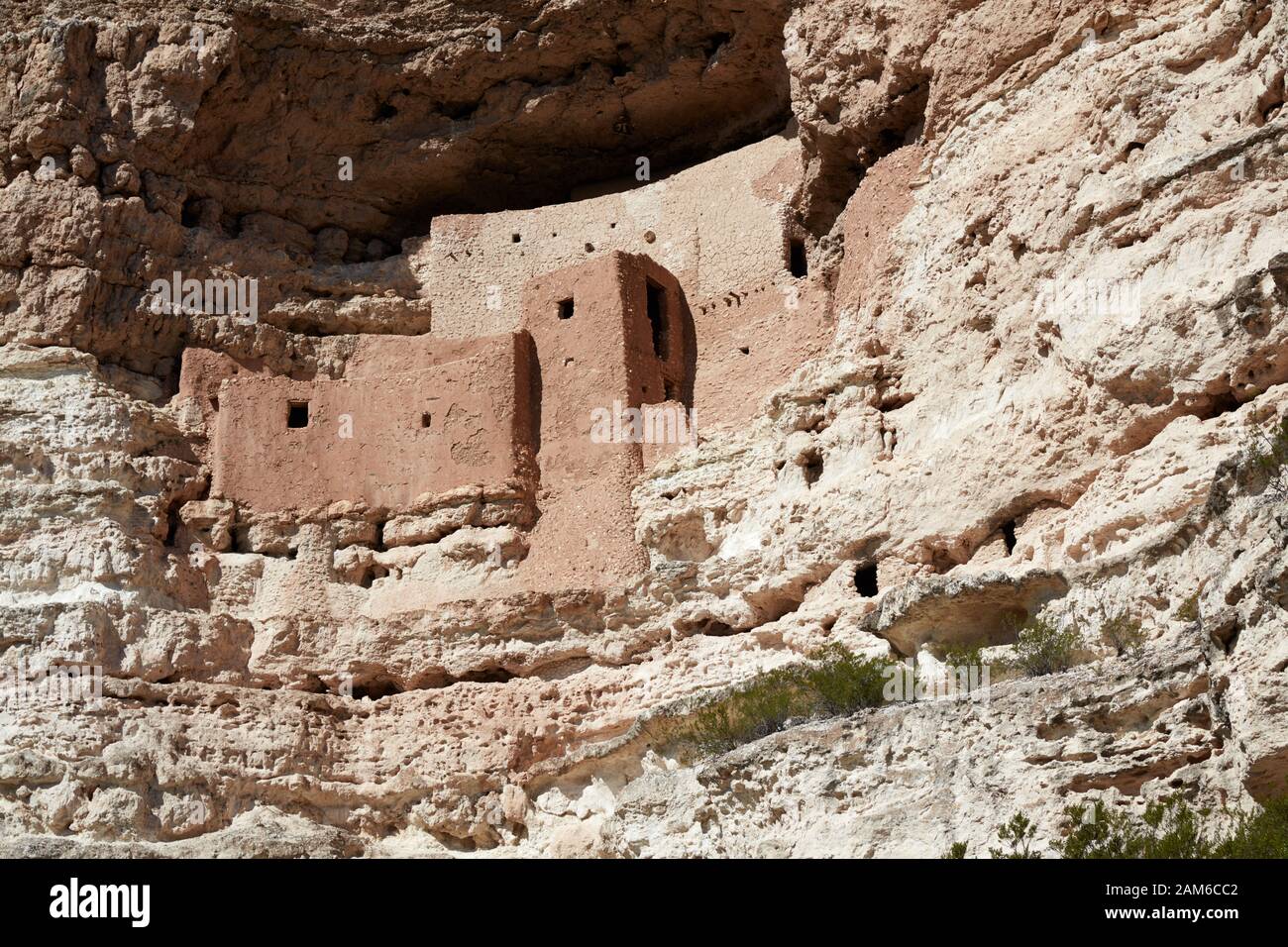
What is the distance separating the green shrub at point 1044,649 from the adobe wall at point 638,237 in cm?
851

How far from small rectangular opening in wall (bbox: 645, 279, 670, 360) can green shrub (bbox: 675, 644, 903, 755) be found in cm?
618

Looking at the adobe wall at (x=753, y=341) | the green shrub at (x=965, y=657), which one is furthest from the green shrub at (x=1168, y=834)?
the adobe wall at (x=753, y=341)

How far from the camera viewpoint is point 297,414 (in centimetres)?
2164

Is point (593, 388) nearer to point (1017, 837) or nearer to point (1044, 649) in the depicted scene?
point (1044, 649)

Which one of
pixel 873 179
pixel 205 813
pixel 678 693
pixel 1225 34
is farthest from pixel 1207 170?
pixel 205 813

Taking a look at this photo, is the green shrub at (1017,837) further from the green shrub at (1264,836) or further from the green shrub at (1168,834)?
the green shrub at (1264,836)

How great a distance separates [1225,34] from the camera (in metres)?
15.6

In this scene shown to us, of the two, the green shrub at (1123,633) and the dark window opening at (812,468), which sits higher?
the dark window opening at (812,468)

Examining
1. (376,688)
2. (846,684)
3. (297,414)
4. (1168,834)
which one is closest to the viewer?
(1168,834)

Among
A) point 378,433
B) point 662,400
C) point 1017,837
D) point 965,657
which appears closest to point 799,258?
point 662,400

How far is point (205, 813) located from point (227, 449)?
4650 millimetres

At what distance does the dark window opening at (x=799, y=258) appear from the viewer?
21156 mm

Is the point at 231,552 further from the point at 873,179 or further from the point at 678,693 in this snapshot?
the point at 873,179

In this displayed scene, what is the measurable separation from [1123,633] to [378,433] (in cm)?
1058
